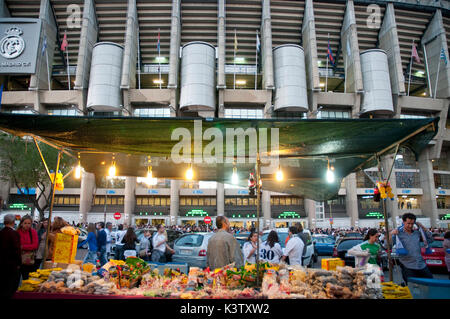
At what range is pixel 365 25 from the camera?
129 feet

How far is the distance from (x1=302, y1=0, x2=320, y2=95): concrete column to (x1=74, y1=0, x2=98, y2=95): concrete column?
95.5 ft

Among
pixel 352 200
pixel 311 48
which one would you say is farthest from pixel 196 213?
pixel 311 48

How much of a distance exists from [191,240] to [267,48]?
3172 cm

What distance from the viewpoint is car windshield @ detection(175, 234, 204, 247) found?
9.44 m

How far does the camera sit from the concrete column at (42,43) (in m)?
33.7

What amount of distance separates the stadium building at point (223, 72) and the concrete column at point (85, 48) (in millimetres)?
131

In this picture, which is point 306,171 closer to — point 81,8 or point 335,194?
point 335,194

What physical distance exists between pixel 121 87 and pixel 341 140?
108ft

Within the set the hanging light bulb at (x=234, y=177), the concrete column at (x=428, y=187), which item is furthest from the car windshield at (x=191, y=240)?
the concrete column at (x=428, y=187)

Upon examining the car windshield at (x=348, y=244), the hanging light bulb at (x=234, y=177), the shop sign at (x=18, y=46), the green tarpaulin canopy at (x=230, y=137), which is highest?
the shop sign at (x=18, y=46)

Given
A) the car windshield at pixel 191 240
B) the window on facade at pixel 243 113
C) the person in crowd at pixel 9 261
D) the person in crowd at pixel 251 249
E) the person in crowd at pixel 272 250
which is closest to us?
the person in crowd at pixel 9 261

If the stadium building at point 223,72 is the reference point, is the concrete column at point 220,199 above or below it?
below

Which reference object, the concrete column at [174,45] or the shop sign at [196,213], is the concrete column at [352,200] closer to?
the shop sign at [196,213]
